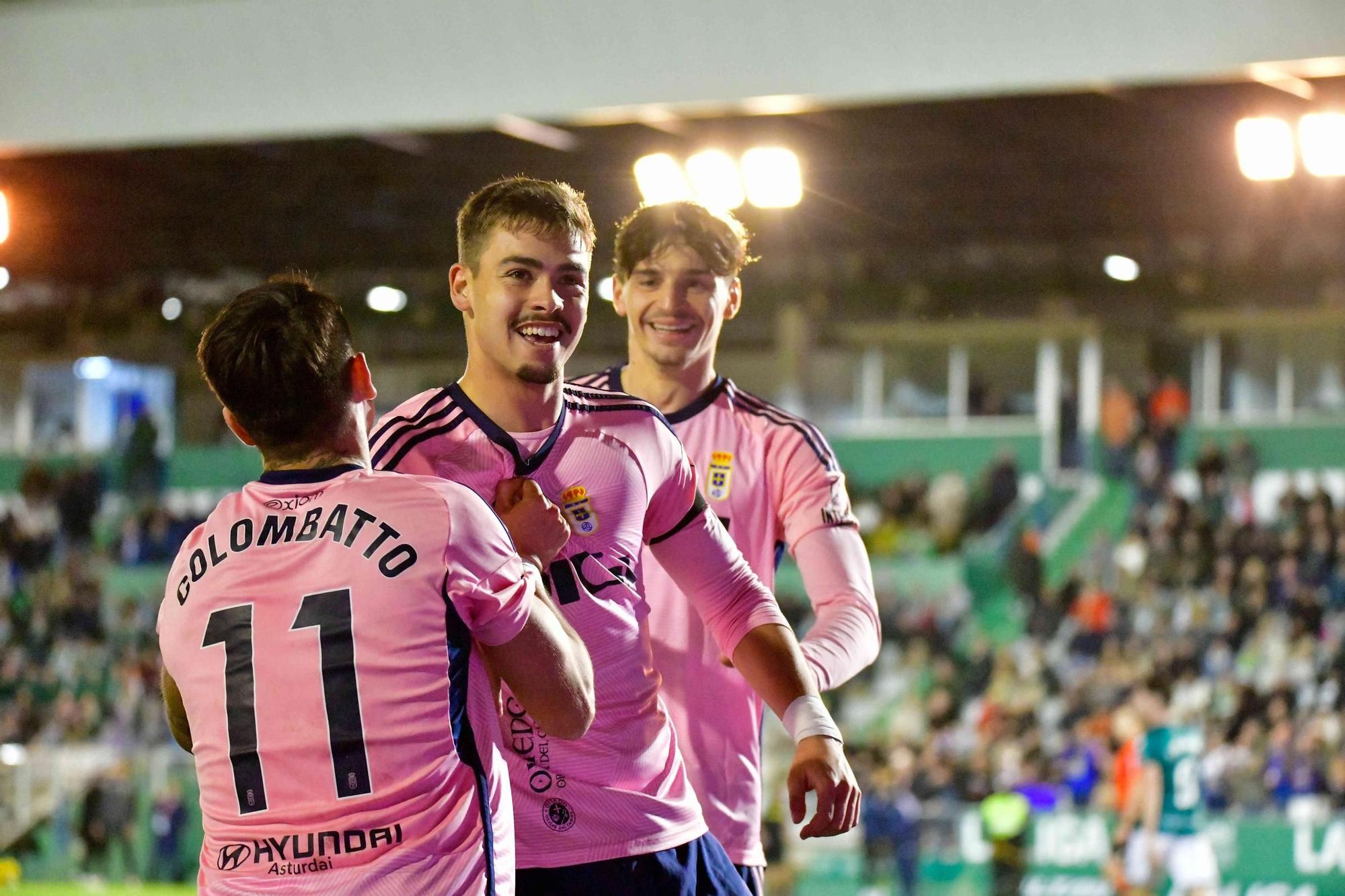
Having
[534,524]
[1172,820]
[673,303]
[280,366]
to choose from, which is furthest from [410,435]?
[1172,820]

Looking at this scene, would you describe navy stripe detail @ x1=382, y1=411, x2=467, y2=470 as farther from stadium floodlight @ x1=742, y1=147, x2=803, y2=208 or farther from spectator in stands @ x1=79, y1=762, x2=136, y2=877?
spectator in stands @ x1=79, y1=762, x2=136, y2=877

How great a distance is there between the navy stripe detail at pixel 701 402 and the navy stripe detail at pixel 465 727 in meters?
1.34

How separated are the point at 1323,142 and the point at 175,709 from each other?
759cm

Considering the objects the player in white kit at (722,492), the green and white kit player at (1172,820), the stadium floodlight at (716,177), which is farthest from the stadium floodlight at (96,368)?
the player in white kit at (722,492)

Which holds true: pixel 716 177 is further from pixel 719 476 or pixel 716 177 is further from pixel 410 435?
pixel 410 435

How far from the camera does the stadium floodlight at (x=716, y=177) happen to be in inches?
349

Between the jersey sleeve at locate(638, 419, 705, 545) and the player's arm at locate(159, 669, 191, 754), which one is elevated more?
the jersey sleeve at locate(638, 419, 705, 545)

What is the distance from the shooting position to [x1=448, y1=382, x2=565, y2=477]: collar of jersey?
2340mm

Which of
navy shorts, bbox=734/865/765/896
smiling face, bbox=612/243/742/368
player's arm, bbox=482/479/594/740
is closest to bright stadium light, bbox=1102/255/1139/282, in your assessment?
smiling face, bbox=612/243/742/368

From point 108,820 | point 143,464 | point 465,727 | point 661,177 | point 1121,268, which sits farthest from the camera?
point 143,464

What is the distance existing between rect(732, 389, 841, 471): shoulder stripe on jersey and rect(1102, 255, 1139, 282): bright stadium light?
1121 centimetres

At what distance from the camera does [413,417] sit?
2352 millimetres

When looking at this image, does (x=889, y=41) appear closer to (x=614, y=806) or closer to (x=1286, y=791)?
(x=614, y=806)

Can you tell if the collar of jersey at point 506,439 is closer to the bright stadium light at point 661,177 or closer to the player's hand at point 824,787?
the player's hand at point 824,787
